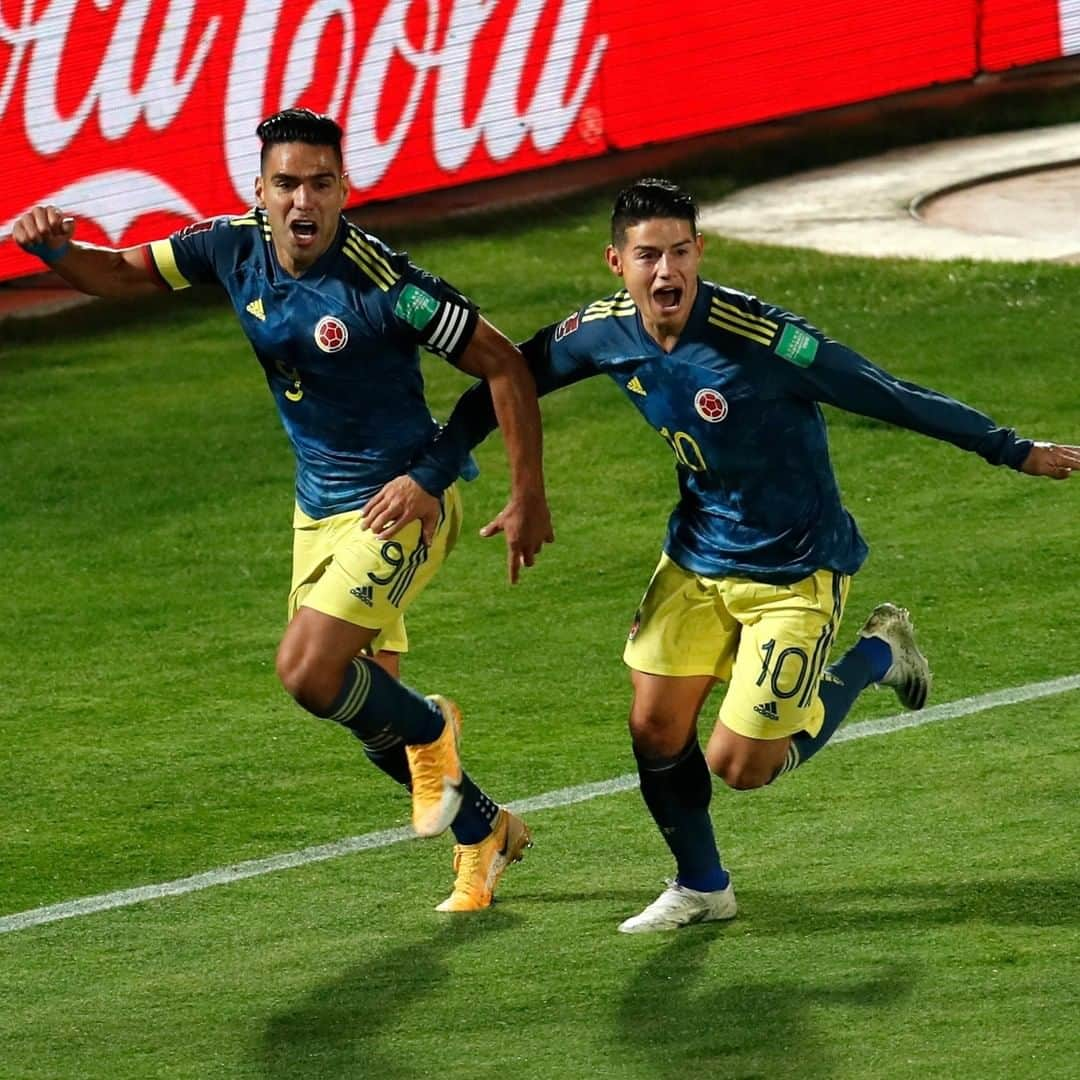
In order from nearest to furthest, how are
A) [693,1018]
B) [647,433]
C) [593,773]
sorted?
[693,1018] < [593,773] < [647,433]

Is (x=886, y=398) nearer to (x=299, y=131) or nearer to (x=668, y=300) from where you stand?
(x=668, y=300)

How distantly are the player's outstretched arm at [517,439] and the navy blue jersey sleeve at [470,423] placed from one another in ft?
0.26

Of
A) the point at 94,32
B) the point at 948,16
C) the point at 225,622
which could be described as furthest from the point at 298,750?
the point at 948,16

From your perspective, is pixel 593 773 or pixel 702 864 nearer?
pixel 702 864

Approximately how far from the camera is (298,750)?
25.8ft

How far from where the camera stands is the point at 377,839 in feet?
23.0

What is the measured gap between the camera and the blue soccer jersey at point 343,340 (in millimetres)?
6340

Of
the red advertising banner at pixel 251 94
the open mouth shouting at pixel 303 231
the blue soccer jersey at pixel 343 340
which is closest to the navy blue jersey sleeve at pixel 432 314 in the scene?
the blue soccer jersey at pixel 343 340

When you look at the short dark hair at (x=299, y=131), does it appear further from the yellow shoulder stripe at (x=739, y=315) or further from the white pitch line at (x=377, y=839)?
the white pitch line at (x=377, y=839)

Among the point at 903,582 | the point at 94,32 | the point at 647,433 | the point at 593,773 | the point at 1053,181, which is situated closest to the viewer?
the point at 593,773

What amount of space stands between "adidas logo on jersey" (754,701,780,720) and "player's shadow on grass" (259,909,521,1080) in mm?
918

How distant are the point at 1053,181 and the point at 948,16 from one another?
1.74 metres

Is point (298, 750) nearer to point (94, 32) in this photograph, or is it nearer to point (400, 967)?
point (400, 967)

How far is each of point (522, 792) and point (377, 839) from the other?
1.82 ft
